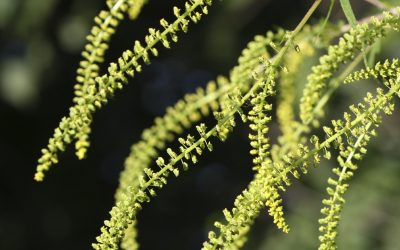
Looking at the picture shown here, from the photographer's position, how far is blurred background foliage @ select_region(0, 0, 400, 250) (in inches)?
126

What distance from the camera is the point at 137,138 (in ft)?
14.8

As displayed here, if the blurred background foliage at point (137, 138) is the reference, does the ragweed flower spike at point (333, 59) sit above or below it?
below

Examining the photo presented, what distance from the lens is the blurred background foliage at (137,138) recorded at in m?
3.21

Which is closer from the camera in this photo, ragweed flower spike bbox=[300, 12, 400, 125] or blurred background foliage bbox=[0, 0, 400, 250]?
ragweed flower spike bbox=[300, 12, 400, 125]

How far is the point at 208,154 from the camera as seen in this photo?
4.97 meters

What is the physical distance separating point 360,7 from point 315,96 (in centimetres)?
321

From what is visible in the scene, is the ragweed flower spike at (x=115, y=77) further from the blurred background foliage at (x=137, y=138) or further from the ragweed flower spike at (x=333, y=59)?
the blurred background foliage at (x=137, y=138)

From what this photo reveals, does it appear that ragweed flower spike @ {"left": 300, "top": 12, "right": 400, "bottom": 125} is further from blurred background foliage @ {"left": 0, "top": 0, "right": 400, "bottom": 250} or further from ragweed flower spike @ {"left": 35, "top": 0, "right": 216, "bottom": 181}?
blurred background foliage @ {"left": 0, "top": 0, "right": 400, "bottom": 250}

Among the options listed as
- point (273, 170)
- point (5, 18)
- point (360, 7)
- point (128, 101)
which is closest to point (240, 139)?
point (128, 101)

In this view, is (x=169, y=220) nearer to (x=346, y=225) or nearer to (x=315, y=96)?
(x=346, y=225)

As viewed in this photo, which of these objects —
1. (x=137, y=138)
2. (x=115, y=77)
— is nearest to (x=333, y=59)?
(x=115, y=77)

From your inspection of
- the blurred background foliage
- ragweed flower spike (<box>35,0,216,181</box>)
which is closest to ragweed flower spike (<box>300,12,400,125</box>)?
ragweed flower spike (<box>35,0,216,181</box>)

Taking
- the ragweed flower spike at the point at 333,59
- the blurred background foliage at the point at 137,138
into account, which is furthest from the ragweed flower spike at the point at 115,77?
the blurred background foliage at the point at 137,138

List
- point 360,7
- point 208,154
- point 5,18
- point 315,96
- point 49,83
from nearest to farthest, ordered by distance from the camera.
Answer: point 315,96, point 5,18, point 49,83, point 360,7, point 208,154
